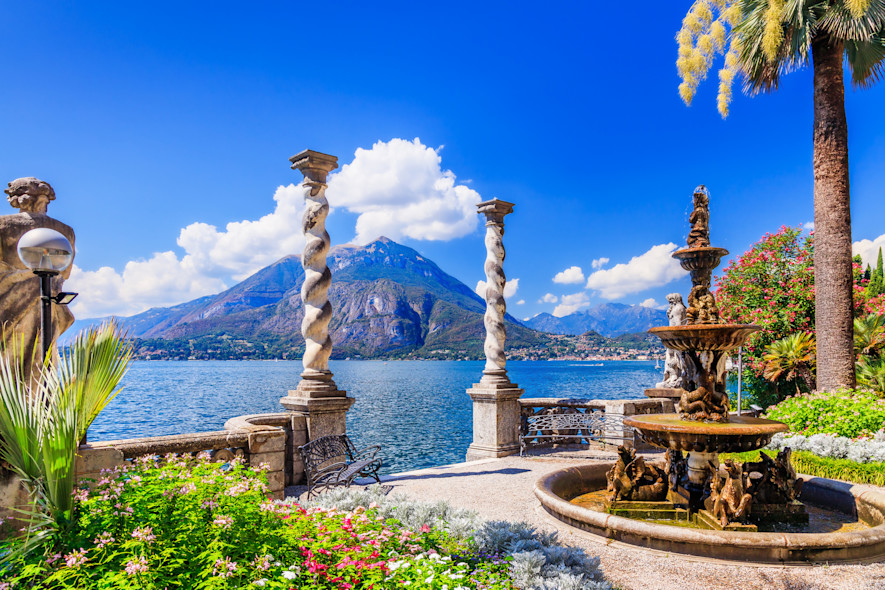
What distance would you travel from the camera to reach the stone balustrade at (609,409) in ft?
39.0

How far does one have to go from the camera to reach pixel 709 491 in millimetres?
6602

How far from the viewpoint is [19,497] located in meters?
4.38

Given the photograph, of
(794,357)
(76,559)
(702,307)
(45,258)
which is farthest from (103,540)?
(794,357)

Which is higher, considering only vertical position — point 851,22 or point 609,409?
point 851,22

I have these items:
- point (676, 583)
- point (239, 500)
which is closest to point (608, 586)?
point (676, 583)

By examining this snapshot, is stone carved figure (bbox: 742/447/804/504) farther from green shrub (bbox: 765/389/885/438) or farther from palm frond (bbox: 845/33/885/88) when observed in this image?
palm frond (bbox: 845/33/885/88)

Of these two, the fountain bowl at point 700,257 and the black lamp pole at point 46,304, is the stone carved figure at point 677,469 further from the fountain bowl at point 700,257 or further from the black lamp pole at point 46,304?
the black lamp pole at point 46,304

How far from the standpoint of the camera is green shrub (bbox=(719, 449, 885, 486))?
8031mm

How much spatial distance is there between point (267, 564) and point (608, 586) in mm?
2394

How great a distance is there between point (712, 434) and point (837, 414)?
6.55 metres

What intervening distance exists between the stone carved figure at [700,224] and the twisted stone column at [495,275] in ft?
16.7

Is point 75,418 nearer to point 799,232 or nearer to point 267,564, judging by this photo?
point 267,564

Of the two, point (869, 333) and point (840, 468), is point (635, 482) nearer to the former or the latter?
point (840, 468)

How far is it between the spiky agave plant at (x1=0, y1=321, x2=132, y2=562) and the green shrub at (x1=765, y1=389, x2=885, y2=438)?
10937 millimetres
